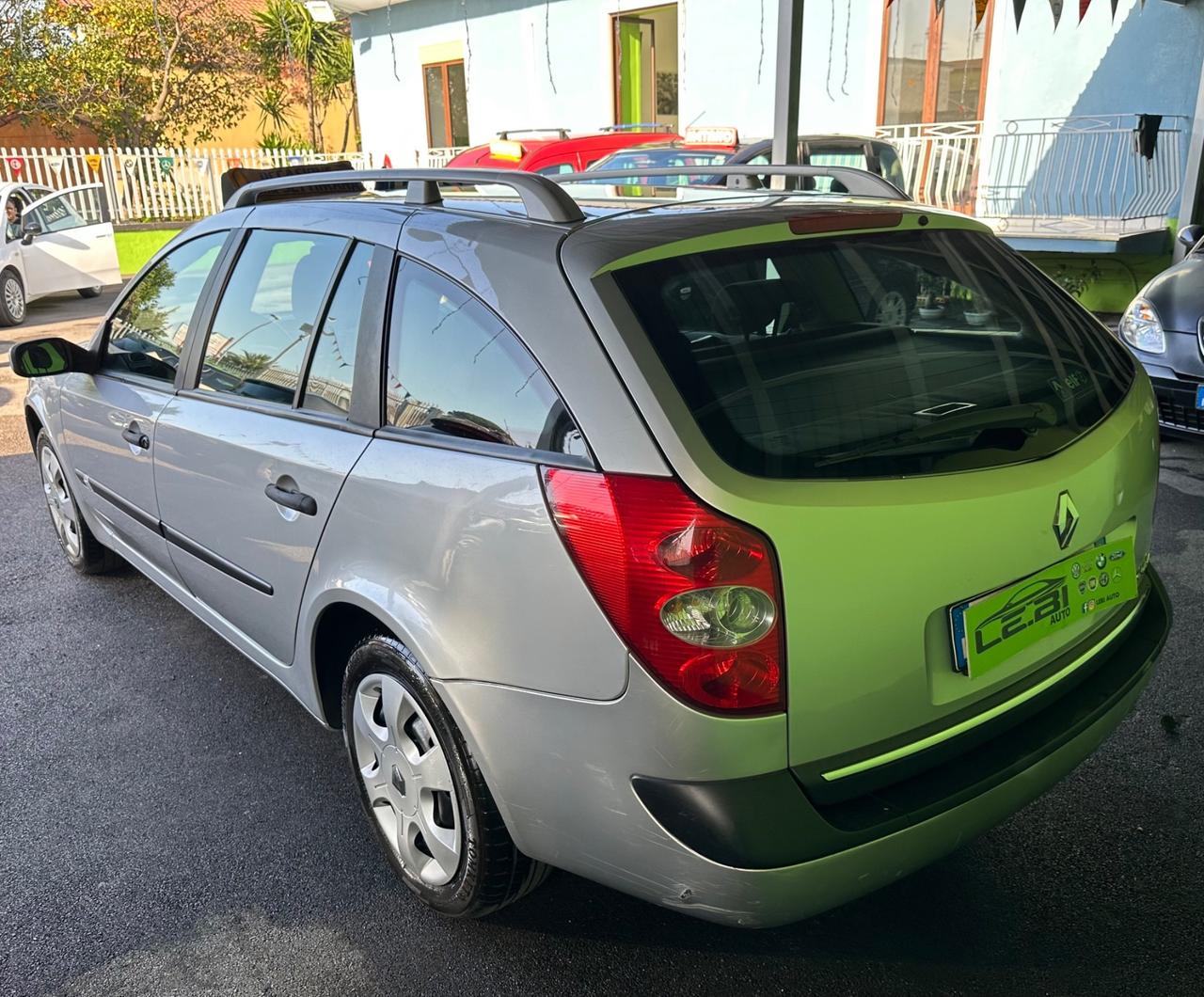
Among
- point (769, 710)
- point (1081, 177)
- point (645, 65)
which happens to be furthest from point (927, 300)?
point (645, 65)

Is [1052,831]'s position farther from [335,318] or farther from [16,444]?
[16,444]

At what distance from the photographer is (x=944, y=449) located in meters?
1.89

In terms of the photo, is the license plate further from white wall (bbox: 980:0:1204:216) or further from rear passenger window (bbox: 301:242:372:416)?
white wall (bbox: 980:0:1204:216)

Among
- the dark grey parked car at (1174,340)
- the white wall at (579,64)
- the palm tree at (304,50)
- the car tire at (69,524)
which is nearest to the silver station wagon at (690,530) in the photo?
the car tire at (69,524)

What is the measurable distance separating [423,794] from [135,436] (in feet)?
5.50

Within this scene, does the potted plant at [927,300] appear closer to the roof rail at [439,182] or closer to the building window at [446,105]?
the roof rail at [439,182]

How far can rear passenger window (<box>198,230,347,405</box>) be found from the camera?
2561 millimetres

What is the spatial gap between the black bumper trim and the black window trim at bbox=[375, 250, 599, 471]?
565 mm

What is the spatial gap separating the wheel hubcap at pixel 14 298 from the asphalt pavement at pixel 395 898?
381 inches

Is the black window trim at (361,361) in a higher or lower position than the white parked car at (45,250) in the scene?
higher

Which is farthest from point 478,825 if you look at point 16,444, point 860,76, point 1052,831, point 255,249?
point 860,76

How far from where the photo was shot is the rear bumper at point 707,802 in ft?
5.55

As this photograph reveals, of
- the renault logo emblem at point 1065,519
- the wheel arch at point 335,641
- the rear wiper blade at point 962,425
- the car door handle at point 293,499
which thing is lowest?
the wheel arch at point 335,641

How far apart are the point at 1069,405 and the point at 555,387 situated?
3.71 feet
